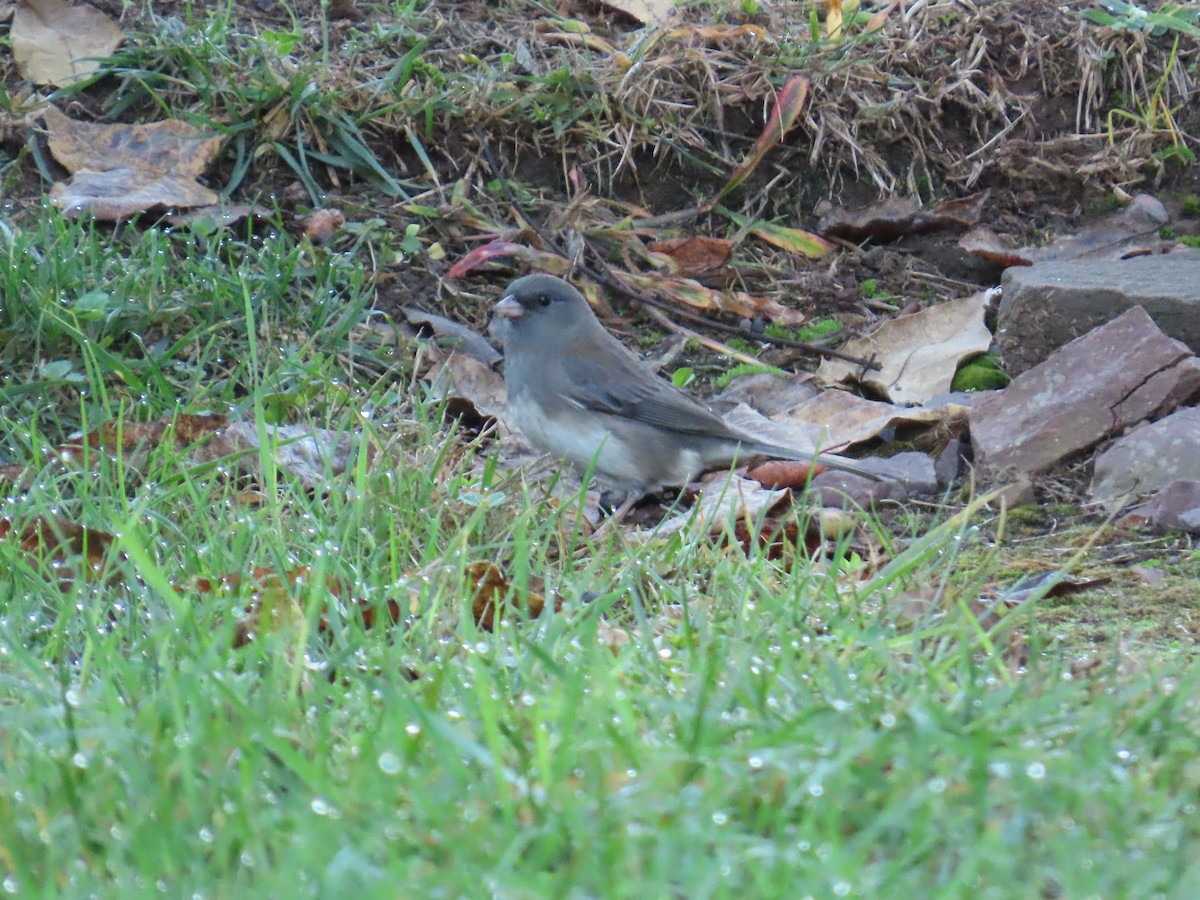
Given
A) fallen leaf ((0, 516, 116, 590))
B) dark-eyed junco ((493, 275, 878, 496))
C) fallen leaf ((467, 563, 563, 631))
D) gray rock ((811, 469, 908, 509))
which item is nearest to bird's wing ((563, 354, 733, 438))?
dark-eyed junco ((493, 275, 878, 496))

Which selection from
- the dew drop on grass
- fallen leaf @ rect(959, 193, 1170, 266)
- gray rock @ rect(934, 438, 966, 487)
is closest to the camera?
the dew drop on grass

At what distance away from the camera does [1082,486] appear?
3916 millimetres

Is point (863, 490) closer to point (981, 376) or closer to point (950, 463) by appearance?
point (950, 463)

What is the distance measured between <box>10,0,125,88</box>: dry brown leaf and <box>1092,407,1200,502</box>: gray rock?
3781 millimetres

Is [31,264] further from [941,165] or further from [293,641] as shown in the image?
[941,165]

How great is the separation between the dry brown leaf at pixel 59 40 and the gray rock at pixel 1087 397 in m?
3.45

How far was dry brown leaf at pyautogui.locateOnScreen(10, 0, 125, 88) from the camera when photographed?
5.39m

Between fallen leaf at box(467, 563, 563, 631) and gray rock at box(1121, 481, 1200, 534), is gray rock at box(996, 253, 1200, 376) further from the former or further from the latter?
fallen leaf at box(467, 563, 563, 631)

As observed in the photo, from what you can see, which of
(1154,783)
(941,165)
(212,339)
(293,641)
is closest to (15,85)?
(212,339)

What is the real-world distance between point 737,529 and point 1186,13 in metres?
3.30

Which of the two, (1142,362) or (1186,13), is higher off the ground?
(1186,13)

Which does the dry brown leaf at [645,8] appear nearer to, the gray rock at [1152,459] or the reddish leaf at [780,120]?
the reddish leaf at [780,120]

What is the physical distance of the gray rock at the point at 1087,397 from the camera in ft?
13.1

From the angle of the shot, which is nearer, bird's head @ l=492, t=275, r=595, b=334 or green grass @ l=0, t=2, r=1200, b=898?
green grass @ l=0, t=2, r=1200, b=898
